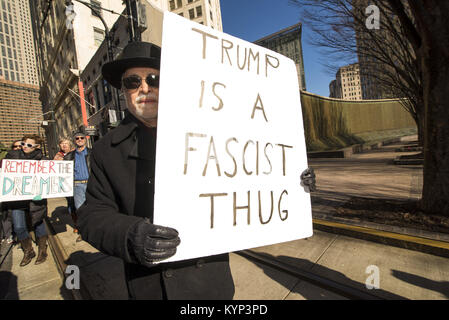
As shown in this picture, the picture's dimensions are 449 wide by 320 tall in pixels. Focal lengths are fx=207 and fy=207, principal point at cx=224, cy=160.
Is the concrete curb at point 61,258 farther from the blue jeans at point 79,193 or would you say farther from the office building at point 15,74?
the office building at point 15,74

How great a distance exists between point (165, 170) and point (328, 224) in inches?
131

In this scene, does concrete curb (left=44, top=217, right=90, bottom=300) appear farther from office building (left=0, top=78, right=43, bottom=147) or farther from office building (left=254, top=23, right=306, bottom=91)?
office building (left=0, top=78, right=43, bottom=147)

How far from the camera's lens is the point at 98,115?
21.8 m

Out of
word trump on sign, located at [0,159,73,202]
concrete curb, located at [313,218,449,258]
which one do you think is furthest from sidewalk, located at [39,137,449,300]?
word trump on sign, located at [0,159,73,202]

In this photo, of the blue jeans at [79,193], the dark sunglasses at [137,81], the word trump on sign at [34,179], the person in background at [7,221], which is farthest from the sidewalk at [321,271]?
the dark sunglasses at [137,81]

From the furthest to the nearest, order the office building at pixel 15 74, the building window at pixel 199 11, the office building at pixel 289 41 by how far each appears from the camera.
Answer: the office building at pixel 15 74, the office building at pixel 289 41, the building window at pixel 199 11

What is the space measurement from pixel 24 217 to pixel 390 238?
5.72 m

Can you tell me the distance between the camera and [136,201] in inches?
46.6

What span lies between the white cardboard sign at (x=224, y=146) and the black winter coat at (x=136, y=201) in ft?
1.00

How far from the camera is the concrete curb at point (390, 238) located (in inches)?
97.6

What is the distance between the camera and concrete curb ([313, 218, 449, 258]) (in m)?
2.48

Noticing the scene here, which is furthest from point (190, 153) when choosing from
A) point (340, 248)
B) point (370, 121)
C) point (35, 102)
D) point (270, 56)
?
point (35, 102)

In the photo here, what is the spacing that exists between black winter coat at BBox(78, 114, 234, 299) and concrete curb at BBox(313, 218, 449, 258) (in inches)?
104

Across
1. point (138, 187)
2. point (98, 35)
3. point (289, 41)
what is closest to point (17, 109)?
point (98, 35)
